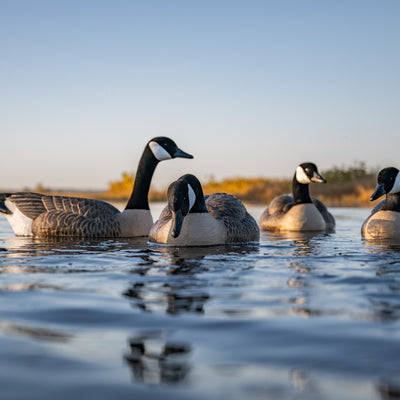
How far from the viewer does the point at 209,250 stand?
825cm

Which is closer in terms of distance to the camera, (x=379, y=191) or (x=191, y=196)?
(x=191, y=196)

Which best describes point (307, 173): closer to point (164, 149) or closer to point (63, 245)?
point (164, 149)

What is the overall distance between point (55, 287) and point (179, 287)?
Result: 115 centimetres

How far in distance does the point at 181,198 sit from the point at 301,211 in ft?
18.9

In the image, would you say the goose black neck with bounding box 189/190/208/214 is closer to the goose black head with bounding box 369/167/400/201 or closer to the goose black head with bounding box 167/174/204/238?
the goose black head with bounding box 167/174/204/238

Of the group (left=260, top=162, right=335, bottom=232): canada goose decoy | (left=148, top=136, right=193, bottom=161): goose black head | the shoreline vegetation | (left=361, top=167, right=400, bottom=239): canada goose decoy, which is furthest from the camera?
the shoreline vegetation

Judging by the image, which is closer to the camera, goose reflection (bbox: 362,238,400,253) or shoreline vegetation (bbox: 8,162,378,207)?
goose reflection (bbox: 362,238,400,253)

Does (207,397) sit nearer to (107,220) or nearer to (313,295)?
(313,295)

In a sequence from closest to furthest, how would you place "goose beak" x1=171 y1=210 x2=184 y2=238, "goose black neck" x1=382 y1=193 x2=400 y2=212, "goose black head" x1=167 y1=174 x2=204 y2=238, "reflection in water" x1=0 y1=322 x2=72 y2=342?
"reflection in water" x1=0 y1=322 x2=72 y2=342 → "goose beak" x1=171 y1=210 x2=184 y2=238 → "goose black head" x1=167 y1=174 x2=204 y2=238 → "goose black neck" x1=382 y1=193 x2=400 y2=212

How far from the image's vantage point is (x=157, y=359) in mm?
2992

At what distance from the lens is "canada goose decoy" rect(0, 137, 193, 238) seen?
10.6 m

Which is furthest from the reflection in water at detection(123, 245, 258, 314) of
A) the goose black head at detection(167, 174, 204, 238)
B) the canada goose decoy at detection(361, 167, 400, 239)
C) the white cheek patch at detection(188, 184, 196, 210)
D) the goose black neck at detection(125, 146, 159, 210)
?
the goose black neck at detection(125, 146, 159, 210)

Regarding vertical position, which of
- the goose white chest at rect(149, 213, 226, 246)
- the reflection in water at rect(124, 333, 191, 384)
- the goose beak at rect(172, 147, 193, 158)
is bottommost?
the reflection in water at rect(124, 333, 191, 384)

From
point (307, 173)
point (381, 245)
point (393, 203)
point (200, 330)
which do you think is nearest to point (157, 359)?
point (200, 330)
